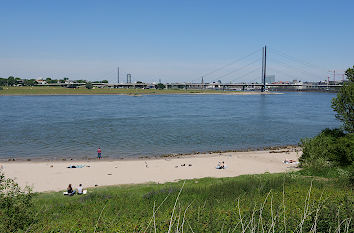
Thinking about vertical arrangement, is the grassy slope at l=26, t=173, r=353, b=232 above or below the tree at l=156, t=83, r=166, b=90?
below

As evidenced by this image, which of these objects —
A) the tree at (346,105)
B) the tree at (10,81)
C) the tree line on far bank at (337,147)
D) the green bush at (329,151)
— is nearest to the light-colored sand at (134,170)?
the green bush at (329,151)

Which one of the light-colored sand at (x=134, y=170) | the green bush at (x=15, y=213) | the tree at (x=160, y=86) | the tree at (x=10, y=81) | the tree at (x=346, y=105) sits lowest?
the light-colored sand at (x=134, y=170)

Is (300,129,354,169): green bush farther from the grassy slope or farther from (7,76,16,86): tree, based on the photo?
(7,76,16,86): tree

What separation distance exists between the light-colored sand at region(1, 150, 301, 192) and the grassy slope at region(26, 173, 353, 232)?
357 centimetres

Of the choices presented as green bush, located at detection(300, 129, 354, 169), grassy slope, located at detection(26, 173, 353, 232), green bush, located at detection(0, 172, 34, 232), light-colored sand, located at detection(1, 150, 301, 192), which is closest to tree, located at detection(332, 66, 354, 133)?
green bush, located at detection(300, 129, 354, 169)

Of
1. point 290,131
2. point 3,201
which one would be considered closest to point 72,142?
point 3,201

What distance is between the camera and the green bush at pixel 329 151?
15398mm

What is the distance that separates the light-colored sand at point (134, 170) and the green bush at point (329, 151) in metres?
2.62

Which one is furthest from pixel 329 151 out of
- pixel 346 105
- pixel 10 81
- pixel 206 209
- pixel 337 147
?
pixel 10 81

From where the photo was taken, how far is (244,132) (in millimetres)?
37281

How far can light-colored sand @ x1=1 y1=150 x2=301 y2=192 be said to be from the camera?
17328mm

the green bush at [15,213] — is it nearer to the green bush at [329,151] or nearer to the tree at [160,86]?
the green bush at [329,151]

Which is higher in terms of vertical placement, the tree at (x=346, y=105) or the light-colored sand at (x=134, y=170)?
the tree at (x=346, y=105)

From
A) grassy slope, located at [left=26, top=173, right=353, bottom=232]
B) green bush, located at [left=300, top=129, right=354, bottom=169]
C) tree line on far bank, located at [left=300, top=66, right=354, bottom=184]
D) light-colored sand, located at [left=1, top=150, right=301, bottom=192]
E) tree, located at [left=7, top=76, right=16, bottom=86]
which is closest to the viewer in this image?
grassy slope, located at [left=26, top=173, right=353, bottom=232]
